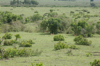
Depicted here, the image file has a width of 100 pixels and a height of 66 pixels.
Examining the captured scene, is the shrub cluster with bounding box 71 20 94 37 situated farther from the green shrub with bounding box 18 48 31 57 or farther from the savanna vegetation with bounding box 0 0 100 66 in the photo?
the green shrub with bounding box 18 48 31 57

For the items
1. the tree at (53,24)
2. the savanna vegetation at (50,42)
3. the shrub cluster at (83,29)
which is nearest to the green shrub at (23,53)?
the savanna vegetation at (50,42)

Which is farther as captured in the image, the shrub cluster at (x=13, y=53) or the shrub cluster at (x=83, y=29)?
the shrub cluster at (x=83, y=29)

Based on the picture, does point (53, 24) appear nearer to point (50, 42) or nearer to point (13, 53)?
point (50, 42)

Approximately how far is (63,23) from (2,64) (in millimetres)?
23830

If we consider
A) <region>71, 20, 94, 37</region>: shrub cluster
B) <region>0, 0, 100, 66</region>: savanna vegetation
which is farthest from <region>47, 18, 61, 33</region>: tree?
<region>71, 20, 94, 37</region>: shrub cluster

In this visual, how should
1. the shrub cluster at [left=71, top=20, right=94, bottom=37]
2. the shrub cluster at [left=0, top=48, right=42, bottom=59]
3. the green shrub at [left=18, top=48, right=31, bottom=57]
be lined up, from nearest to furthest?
the shrub cluster at [left=0, top=48, right=42, bottom=59], the green shrub at [left=18, top=48, right=31, bottom=57], the shrub cluster at [left=71, top=20, right=94, bottom=37]

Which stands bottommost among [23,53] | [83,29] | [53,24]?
[83,29]

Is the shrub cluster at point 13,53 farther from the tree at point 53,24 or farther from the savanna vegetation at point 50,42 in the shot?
the tree at point 53,24

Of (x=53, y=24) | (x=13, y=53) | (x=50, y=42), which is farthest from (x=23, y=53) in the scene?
(x=53, y=24)

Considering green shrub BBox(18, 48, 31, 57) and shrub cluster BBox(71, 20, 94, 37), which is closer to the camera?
green shrub BBox(18, 48, 31, 57)

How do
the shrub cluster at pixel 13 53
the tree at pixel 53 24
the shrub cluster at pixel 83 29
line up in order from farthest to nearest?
the tree at pixel 53 24 → the shrub cluster at pixel 83 29 → the shrub cluster at pixel 13 53

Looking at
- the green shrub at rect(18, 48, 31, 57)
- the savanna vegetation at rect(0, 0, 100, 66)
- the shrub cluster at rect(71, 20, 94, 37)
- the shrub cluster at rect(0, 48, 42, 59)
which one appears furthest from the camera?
the shrub cluster at rect(71, 20, 94, 37)

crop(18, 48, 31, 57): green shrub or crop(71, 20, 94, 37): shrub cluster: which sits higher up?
crop(18, 48, 31, 57): green shrub

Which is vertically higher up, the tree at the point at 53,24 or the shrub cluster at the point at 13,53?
the shrub cluster at the point at 13,53
